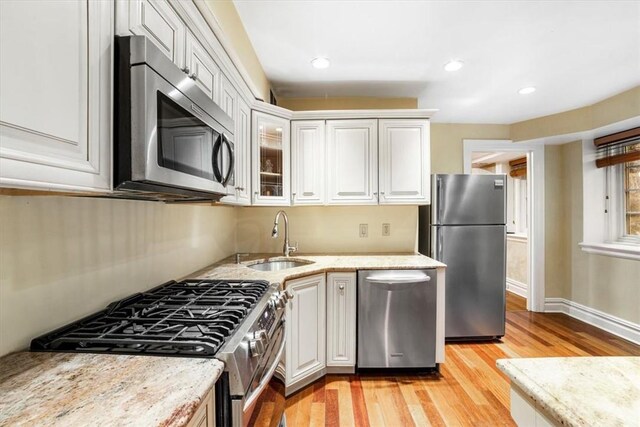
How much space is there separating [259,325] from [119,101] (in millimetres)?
840

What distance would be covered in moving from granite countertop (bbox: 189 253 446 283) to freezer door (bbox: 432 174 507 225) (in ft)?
1.95

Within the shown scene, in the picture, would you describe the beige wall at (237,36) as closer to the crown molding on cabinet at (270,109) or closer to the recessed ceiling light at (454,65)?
the crown molding on cabinet at (270,109)

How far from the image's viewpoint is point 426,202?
9.25ft

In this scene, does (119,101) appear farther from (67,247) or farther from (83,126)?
(67,247)

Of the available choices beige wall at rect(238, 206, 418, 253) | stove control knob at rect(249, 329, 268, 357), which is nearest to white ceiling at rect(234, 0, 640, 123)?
beige wall at rect(238, 206, 418, 253)

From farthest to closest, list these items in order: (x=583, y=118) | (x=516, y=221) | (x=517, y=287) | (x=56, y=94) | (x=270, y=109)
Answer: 1. (x=516, y=221)
2. (x=517, y=287)
3. (x=583, y=118)
4. (x=270, y=109)
5. (x=56, y=94)

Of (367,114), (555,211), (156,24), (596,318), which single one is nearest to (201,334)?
(156,24)

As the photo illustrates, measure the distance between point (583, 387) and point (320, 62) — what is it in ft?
8.20

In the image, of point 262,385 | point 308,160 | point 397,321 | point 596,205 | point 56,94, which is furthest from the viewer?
point 596,205

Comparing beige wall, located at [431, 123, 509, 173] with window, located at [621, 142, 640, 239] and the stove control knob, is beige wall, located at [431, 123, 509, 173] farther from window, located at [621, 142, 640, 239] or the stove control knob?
the stove control knob

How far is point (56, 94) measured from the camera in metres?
0.63

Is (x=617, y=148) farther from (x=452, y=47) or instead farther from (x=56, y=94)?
(x=56, y=94)

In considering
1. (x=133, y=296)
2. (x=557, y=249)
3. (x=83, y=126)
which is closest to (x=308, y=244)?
(x=133, y=296)

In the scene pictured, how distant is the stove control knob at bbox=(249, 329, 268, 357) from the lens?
0.98 meters
